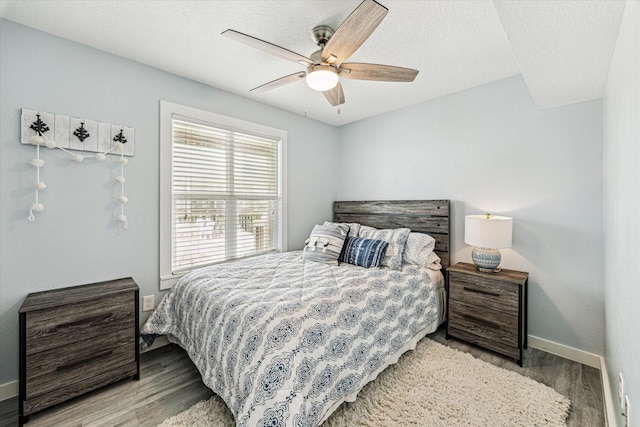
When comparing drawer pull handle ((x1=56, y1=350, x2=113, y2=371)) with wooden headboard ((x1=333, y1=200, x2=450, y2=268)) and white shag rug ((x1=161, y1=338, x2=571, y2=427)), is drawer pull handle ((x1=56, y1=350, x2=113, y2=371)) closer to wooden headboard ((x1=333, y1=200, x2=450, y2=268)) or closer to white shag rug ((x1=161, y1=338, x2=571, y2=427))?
white shag rug ((x1=161, y1=338, x2=571, y2=427))

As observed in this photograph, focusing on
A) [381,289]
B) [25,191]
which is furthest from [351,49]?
[25,191]

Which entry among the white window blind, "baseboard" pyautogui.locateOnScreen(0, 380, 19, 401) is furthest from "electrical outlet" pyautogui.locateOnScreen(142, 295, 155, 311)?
"baseboard" pyautogui.locateOnScreen(0, 380, 19, 401)

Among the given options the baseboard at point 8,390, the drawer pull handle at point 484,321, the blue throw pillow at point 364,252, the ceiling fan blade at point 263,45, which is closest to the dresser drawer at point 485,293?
the drawer pull handle at point 484,321

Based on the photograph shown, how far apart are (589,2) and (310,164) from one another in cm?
288

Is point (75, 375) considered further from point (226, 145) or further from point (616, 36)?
point (616, 36)

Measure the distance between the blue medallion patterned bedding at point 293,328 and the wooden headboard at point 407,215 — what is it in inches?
20.9

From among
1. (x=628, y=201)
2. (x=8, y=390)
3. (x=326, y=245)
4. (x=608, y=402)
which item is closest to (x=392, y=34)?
(x=628, y=201)

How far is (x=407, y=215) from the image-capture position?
3.20 metres

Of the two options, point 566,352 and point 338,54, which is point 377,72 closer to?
point 338,54

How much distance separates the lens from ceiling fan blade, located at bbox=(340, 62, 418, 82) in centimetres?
178

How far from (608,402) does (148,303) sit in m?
3.33

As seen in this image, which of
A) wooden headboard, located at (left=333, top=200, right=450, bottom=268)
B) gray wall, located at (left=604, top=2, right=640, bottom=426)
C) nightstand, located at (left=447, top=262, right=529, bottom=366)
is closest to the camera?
gray wall, located at (left=604, top=2, right=640, bottom=426)

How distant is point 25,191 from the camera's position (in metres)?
1.84

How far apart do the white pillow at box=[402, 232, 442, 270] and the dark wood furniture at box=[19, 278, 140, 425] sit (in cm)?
241
